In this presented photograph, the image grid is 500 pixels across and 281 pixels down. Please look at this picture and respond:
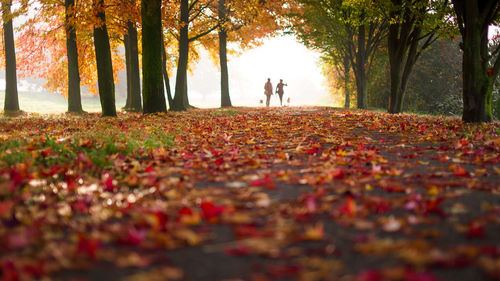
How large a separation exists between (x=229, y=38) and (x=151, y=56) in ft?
39.9

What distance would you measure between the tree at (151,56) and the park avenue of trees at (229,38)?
34 mm

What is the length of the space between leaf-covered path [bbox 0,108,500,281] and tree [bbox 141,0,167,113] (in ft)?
24.8

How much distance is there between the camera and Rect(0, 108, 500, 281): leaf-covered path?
1.98m

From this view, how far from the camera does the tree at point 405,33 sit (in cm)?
1259

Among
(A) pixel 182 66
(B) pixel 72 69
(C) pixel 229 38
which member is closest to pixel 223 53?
(C) pixel 229 38

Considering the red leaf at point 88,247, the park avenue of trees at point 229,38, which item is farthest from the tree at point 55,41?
the red leaf at point 88,247

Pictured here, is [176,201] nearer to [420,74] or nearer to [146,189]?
[146,189]

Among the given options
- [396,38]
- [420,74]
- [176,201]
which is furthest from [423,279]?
[420,74]

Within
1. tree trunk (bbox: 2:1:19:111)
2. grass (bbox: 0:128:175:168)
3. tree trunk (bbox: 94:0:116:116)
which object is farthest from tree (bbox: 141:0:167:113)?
tree trunk (bbox: 2:1:19:111)

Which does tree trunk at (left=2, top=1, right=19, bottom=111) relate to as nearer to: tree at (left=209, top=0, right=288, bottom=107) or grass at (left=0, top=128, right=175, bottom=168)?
tree at (left=209, top=0, right=288, bottom=107)

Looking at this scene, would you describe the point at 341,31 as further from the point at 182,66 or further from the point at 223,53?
the point at 182,66

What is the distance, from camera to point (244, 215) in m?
2.73

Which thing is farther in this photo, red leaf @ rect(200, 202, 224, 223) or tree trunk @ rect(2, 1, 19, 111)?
tree trunk @ rect(2, 1, 19, 111)

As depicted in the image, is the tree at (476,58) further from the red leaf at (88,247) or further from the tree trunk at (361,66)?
the red leaf at (88,247)
